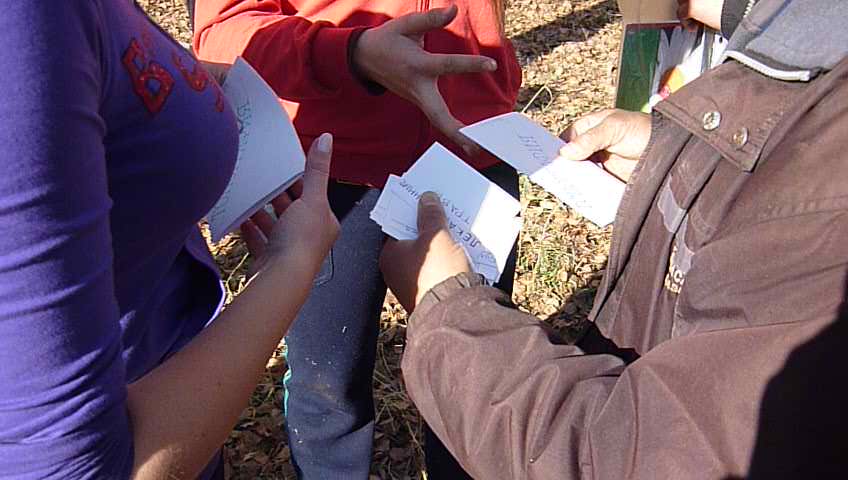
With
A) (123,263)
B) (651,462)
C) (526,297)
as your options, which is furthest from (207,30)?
(526,297)

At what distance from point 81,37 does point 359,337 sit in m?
1.17

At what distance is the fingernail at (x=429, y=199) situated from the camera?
1411mm

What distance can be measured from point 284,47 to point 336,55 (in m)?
0.13

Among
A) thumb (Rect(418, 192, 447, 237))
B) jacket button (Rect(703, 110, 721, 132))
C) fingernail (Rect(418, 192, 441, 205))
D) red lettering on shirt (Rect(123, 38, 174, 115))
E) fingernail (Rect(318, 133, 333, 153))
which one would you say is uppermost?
red lettering on shirt (Rect(123, 38, 174, 115))

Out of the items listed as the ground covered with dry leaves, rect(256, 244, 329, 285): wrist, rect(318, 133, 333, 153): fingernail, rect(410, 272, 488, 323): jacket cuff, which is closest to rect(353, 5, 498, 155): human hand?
rect(318, 133, 333, 153): fingernail

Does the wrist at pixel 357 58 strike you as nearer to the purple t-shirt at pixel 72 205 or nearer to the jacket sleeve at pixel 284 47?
the jacket sleeve at pixel 284 47

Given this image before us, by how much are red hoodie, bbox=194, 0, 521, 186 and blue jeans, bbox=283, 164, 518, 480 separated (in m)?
0.11

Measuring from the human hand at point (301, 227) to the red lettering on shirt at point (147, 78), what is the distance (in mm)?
288

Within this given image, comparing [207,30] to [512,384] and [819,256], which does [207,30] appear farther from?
[819,256]

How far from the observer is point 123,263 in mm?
931

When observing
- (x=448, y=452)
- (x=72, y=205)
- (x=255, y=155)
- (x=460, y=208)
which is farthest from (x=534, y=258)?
(x=72, y=205)

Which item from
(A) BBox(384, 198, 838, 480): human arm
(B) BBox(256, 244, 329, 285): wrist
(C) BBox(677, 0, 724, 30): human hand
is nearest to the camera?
(A) BBox(384, 198, 838, 480): human arm

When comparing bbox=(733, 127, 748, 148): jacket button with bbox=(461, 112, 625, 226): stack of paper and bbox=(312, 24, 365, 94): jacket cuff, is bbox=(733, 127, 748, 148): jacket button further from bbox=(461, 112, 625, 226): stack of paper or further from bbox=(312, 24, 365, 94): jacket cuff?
A: bbox=(312, 24, 365, 94): jacket cuff

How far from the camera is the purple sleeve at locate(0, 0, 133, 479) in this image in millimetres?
607
